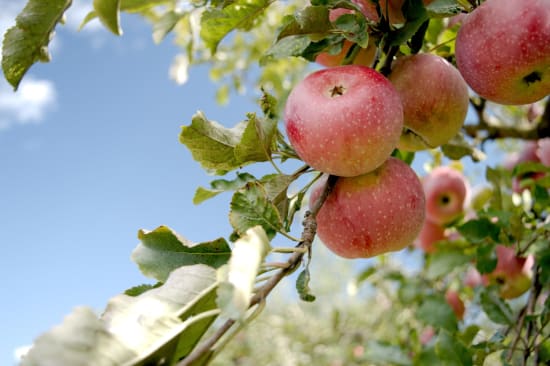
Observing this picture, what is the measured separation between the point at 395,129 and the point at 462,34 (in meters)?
0.22

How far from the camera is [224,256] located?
2.45ft

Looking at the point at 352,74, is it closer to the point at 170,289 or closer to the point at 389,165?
the point at 389,165

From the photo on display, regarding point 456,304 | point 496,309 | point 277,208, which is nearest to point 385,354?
point 496,309

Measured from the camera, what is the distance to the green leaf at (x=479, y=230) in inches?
56.9

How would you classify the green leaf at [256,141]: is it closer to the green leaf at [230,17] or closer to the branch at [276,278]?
the branch at [276,278]

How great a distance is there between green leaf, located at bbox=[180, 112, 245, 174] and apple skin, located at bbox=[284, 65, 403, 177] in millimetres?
112

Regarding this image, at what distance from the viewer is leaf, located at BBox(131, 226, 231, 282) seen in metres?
0.76

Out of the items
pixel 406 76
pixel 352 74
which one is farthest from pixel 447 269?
pixel 352 74

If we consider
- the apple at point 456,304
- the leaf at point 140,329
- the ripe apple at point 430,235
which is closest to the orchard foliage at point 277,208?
the leaf at point 140,329

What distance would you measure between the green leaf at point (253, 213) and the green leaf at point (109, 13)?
10.9 inches

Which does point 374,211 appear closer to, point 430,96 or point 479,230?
point 430,96

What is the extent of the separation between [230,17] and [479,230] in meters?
0.87

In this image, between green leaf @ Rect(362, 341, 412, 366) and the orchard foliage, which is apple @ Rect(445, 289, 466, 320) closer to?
the orchard foliage

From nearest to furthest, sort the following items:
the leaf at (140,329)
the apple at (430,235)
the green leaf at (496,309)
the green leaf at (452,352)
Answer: the leaf at (140,329) < the green leaf at (452,352) < the green leaf at (496,309) < the apple at (430,235)
